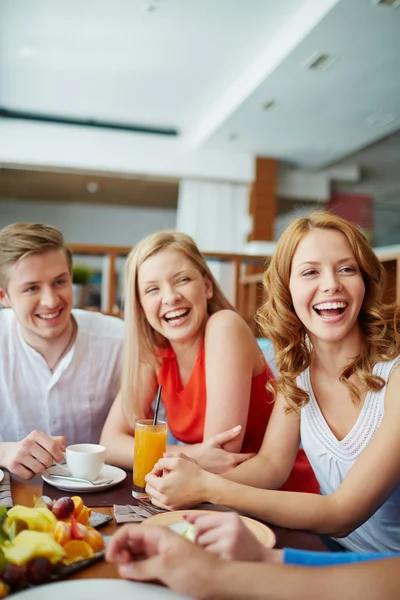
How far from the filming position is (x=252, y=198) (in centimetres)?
764

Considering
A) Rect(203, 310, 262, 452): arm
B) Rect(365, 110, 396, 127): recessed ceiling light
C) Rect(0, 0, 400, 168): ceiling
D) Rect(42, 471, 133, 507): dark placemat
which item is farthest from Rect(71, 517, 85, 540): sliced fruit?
Rect(365, 110, 396, 127): recessed ceiling light

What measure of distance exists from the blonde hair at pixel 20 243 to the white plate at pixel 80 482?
71 centimetres

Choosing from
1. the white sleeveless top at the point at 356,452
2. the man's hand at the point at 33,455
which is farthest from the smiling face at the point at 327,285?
the man's hand at the point at 33,455

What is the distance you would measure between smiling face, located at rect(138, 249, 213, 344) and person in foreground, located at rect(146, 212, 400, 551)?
282 millimetres

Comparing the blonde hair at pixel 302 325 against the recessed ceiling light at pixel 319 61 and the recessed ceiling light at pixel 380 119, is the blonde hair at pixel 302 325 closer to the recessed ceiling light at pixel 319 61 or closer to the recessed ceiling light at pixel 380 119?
the recessed ceiling light at pixel 319 61

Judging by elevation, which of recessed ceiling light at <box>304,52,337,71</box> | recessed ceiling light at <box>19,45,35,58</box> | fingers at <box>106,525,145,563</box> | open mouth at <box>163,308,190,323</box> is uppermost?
recessed ceiling light at <box>19,45,35,58</box>

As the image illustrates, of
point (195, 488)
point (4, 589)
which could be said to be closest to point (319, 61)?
point (195, 488)

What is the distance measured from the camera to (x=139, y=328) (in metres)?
1.62

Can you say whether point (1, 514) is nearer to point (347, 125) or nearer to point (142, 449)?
point (142, 449)

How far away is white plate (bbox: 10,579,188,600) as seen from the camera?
0.60m

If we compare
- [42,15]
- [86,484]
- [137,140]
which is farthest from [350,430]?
[137,140]

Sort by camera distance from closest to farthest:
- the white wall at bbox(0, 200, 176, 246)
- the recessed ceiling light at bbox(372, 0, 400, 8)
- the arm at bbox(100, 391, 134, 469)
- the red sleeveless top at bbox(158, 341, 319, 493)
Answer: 1. the arm at bbox(100, 391, 134, 469)
2. the red sleeveless top at bbox(158, 341, 319, 493)
3. the recessed ceiling light at bbox(372, 0, 400, 8)
4. the white wall at bbox(0, 200, 176, 246)

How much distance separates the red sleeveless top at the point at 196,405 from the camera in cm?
152

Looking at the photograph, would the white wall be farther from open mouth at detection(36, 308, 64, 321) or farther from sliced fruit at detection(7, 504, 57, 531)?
sliced fruit at detection(7, 504, 57, 531)
